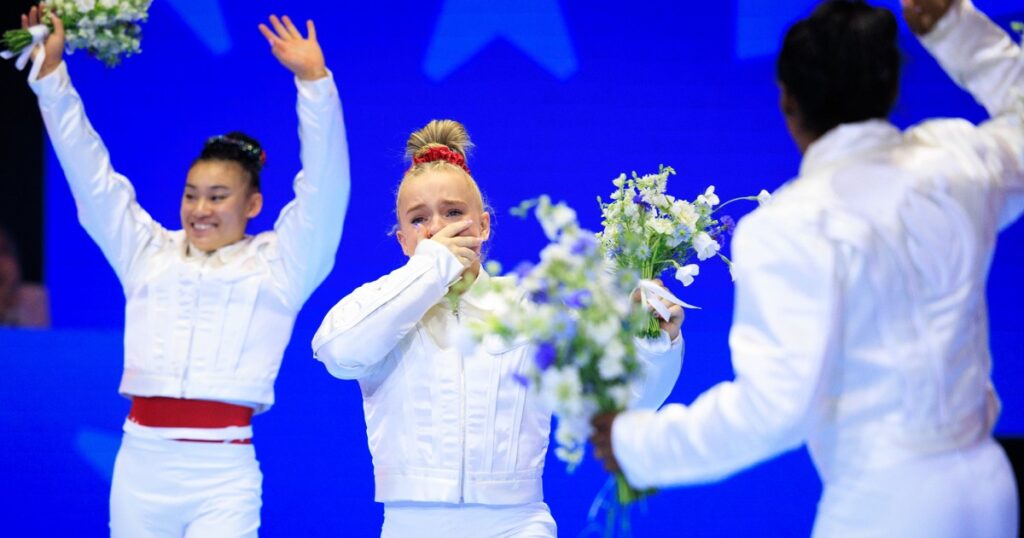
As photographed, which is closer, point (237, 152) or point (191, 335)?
point (191, 335)

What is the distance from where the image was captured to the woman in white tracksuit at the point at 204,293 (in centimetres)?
328

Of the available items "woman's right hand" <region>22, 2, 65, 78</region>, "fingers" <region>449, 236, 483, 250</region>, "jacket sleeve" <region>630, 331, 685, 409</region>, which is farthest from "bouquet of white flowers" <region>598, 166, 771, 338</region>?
"woman's right hand" <region>22, 2, 65, 78</region>

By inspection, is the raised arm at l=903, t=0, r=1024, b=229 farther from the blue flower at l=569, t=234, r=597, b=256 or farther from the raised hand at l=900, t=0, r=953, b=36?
the blue flower at l=569, t=234, r=597, b=256

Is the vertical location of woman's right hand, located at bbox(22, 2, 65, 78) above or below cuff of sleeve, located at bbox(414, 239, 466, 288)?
above

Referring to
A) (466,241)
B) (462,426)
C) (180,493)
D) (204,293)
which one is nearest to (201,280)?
(204,293)

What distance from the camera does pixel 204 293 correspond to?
3.41m

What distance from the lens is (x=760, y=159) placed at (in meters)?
4.71

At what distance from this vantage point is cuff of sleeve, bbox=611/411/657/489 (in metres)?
2.09

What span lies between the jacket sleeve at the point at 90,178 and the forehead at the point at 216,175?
199 mm

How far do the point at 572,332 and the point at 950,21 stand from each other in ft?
3.21

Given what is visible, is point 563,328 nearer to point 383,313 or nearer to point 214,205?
point 383,313

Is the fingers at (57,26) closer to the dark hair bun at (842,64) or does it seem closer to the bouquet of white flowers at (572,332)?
the bouquet of white flowers at (572,332)

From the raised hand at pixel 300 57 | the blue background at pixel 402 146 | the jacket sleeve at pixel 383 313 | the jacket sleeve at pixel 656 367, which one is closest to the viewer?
the jacket sleeve at pixel 383 313

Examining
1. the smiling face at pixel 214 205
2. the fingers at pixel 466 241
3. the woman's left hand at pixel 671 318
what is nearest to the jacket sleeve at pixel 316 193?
the smiling face at pixel 214 205
